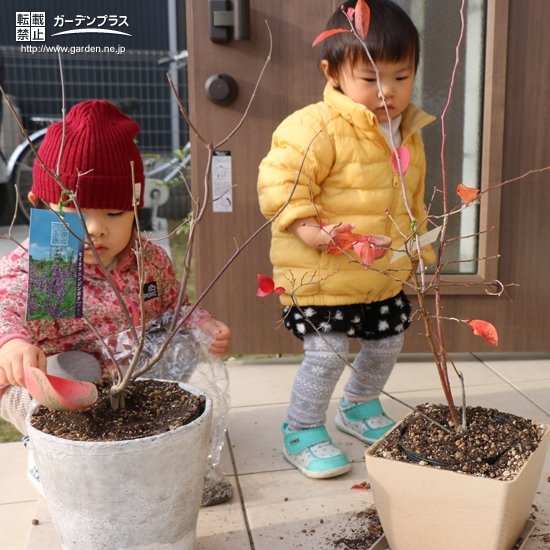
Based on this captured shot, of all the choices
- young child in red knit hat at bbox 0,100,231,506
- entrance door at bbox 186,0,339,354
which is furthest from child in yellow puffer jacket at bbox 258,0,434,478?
entrance door at bbox 186,0,339,354

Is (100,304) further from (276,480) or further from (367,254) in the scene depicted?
(367,254)

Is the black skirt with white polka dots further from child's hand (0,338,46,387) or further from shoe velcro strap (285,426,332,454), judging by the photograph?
child's hand (0,338,46,387)

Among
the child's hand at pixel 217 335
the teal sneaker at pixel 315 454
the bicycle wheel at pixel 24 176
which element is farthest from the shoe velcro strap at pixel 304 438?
the bicycle wheel at pixel 24 176

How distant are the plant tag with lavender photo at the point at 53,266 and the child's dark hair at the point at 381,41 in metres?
0.72

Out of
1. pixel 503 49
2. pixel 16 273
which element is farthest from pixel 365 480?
pixel 503 49

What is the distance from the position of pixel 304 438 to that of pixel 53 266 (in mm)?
757

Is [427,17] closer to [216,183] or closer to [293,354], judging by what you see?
[216,183]

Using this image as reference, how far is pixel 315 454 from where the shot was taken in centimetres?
163

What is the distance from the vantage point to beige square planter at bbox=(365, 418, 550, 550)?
1.10 metres

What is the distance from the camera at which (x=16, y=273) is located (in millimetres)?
1491

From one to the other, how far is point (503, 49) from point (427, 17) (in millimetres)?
256

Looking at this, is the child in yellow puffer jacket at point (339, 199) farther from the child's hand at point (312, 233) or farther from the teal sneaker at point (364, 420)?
the teal sneaker at point (364, 420)

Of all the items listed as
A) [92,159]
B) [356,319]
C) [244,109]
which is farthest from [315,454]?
[244,109]

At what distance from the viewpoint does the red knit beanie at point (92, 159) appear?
1.46m
